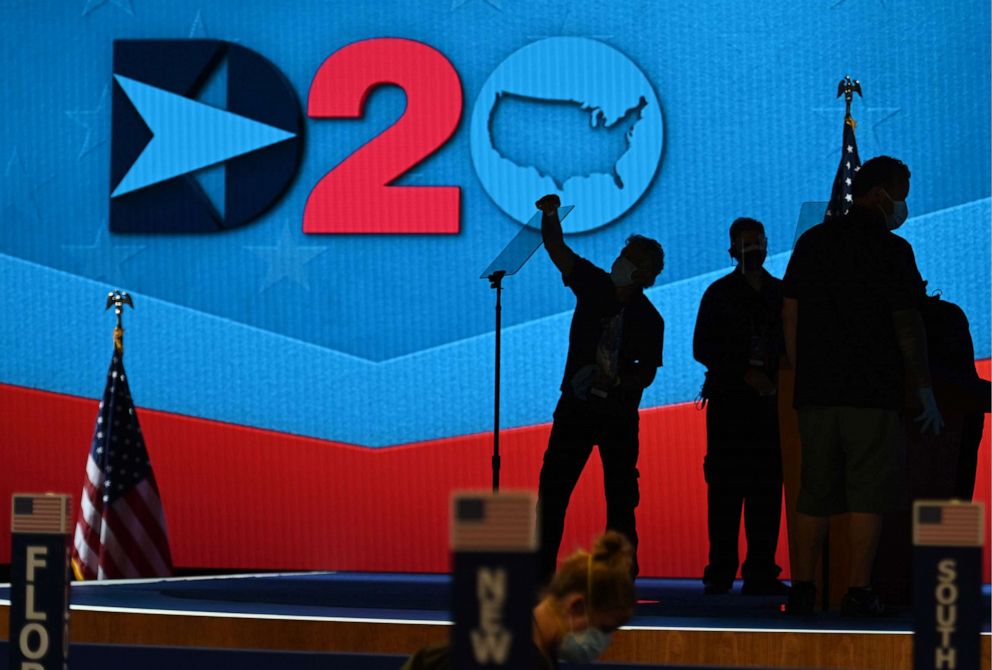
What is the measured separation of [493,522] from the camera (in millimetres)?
1654

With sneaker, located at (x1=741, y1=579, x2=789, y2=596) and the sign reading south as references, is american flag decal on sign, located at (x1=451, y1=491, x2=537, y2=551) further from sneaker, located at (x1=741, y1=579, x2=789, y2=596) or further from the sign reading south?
the sign reading south

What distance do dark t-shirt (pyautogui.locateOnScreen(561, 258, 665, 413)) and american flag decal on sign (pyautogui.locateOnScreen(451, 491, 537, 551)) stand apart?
295 cm

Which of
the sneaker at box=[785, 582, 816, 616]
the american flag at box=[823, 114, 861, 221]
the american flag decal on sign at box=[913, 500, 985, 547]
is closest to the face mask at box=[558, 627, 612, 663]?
the american flag decal on sign at box=[913, 500, 985, 547]

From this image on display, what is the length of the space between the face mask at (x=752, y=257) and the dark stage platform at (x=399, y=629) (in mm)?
979

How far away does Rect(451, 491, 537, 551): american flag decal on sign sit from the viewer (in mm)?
1642

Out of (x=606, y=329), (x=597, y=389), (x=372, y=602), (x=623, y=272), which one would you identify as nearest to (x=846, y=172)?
(x=623, y=272)

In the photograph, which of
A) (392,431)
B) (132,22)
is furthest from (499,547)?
(132,22)

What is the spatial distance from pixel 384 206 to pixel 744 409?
8.99 feet

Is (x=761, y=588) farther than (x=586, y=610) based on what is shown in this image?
Yes

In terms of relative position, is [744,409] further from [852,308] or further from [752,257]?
[852,308]

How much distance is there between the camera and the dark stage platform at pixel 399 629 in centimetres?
346

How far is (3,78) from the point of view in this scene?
294 inches

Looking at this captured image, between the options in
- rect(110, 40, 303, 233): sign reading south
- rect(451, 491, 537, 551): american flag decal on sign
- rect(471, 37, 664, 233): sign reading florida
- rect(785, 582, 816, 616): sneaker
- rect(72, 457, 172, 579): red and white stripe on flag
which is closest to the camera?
rect(451, 491, 537, 551): american flag decal on sign

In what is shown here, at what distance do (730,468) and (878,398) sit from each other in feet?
3.38
